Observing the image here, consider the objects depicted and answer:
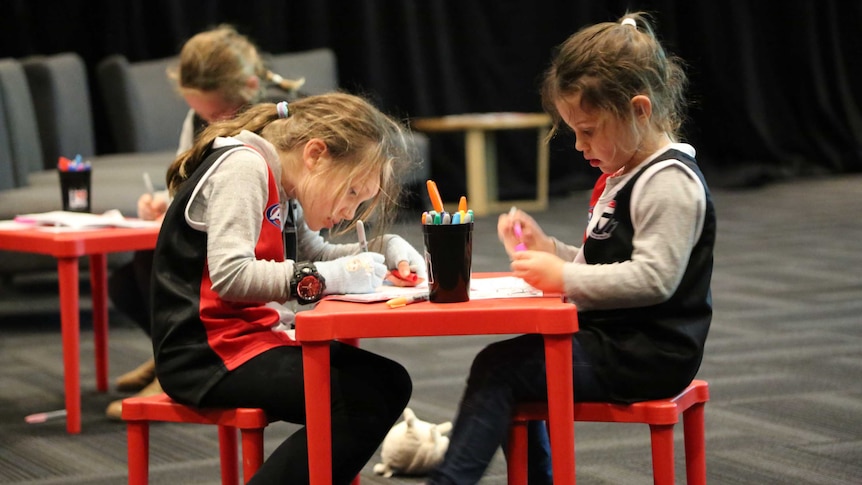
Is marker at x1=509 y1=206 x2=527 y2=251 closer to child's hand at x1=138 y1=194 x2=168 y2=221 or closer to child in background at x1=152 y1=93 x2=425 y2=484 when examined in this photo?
child in background at x1=152 y1=93 x2=425 y2=484

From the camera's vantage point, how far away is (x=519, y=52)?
23.5 feet

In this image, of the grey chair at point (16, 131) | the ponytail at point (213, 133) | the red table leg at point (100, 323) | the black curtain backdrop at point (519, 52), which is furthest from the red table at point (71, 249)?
the black curtain backdrop at point (519, 52)

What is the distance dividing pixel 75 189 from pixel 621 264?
5.76ft

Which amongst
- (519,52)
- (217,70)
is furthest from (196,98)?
(519,52)

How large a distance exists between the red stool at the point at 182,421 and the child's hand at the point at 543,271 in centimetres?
43

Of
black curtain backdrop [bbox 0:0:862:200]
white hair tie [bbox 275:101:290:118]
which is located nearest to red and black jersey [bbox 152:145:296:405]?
white hair tie [bbox 275:101:290:118]

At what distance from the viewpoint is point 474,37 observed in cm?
703

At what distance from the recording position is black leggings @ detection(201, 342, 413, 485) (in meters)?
1.57

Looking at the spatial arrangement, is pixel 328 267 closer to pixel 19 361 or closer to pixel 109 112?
pixel 19 361

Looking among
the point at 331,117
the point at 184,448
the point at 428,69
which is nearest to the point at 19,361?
the point at 184,448

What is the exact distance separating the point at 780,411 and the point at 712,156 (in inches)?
215

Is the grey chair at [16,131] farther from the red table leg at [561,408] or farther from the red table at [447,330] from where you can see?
the red table leg at [561,408]

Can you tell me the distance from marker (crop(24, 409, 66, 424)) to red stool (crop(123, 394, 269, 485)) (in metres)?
1.12

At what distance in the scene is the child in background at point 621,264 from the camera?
1539 mm
